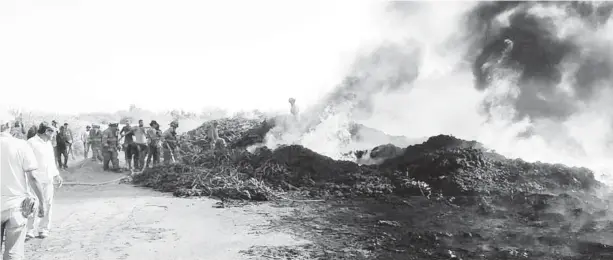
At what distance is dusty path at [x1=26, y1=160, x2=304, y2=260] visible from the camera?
624 centimetres

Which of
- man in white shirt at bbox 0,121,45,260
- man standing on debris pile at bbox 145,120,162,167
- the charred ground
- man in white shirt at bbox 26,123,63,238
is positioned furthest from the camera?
man standing on debris pile at bbox 145,120,162,167

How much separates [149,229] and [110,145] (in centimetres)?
827

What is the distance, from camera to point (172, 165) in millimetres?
13117

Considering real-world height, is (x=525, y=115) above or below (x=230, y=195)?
above

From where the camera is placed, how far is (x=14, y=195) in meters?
3.95

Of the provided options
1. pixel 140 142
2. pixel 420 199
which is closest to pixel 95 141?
pixel 140 142

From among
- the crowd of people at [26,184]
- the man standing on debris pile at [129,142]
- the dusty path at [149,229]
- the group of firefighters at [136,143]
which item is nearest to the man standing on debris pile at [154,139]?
the group of firefighters at [136,143]

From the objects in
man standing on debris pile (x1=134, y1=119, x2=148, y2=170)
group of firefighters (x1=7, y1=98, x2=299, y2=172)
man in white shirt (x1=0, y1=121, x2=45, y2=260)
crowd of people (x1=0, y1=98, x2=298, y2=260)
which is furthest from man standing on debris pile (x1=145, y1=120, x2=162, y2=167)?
man in white shirt (x1=0, y1=121, x2=45, y2=260)

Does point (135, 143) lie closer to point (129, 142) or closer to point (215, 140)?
point (129, 142)

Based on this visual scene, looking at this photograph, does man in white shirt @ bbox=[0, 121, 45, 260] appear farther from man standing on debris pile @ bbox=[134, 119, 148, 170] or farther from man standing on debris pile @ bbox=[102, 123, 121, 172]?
man standing on debris pile @ bbox=[102, 123, 121, 172]

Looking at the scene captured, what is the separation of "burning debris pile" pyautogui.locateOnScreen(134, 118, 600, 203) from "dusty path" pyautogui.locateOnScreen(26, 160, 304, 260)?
1.10 metres

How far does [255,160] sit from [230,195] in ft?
7.49

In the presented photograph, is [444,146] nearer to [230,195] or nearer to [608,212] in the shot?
[608,212]

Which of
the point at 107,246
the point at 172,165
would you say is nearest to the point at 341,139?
the point at 172,165
